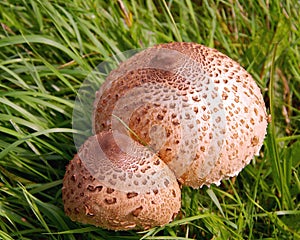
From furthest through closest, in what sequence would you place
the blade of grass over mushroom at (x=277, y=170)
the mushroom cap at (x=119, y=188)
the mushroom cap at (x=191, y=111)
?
the blade of grass over mushroom at (x=277, y=170)
the mushroom cap at (x=191, y=111)
the mushroom cap at (x=119, y=188)

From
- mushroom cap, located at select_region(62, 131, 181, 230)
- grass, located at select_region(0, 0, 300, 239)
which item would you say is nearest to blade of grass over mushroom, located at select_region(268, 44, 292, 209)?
grass, located at select_region(0, 0, 300, 239)

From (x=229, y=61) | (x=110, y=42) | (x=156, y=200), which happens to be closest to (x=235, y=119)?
(x=229, y=61)

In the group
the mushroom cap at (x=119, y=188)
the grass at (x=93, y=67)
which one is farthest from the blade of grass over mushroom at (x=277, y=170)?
the mushroom cap at (x=119, y=188)

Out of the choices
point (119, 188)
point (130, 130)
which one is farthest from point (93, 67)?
point (119, 188)

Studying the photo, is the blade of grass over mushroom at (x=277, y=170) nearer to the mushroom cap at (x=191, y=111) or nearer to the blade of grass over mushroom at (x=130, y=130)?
the mushroom cap at (x=191, y=111)

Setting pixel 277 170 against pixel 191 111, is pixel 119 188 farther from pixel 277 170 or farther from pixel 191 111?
pixel 277 170

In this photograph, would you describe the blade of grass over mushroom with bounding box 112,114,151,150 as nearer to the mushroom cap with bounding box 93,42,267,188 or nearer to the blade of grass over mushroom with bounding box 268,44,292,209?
the mushroom cap with bounding box 93,42,267,188

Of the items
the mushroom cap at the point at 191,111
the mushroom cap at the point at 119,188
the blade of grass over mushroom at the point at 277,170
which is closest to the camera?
the mushroom cap at the point at 119,188

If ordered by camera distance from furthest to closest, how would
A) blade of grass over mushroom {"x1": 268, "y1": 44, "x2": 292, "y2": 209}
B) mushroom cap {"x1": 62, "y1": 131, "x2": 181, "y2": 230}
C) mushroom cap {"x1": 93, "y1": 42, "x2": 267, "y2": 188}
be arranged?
blade of grass over mushroom {"x1": 268, "y1": 44, "x2": 292, "y2": 209}, mushroom cap {"x1": 93, "y1": 42, "x2": 267, "y2": 188}, mushroom cap {"x1": 62, "y1": 131, "x2": 181, "y2": 230}
